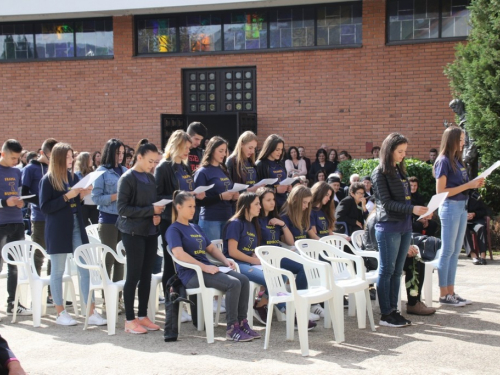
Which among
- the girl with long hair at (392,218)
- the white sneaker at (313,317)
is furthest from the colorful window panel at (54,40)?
the girl with long hair at (392,218)

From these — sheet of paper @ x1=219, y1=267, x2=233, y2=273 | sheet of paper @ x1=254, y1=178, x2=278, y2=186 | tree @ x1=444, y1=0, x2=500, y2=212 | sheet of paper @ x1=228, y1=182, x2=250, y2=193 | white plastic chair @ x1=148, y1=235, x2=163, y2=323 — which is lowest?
white plastic chair @ x1=148, y1=235, x2=163, y2=323

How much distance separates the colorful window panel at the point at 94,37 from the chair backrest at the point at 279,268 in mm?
12405

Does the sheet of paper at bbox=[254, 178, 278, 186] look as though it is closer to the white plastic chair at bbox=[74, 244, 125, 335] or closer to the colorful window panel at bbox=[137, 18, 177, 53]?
the white plastic chair at bbox=[74, 244, 125, 335]

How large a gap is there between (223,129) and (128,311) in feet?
36.9

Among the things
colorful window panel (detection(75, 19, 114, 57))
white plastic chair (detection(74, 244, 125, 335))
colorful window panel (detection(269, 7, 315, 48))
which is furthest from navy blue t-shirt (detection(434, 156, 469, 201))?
colorful window panel (detection(75, 19, 114, 57))

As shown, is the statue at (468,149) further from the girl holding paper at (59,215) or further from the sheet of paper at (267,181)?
the girl holding paper at (59,215)

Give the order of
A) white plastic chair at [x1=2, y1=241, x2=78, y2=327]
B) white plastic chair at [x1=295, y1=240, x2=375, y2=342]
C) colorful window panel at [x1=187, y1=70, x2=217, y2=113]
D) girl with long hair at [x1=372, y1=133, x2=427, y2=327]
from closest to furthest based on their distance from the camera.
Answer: white plastic chair at [x1=295, y1=240, x2=375, y2=342]
girl with long hair at [x1=372, y1=133, x2=427, y2=327]
white plastic chair at [x1=2, y1=241, x2=78, y2=327]
colorful window panel at [x1=187, y1=70, x2=217, y2=113]

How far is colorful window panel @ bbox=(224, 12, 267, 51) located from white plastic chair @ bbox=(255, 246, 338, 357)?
11030mm

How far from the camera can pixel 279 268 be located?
6.88 meters

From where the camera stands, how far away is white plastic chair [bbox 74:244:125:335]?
7348 mm

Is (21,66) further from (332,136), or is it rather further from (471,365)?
(471,365)

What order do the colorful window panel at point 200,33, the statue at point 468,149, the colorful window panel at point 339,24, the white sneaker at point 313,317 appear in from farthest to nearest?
the colorful window panel at point 200,33
the colorful window panel at point 339,24
the statue at point 468,149
the white sneaker at point 313,317

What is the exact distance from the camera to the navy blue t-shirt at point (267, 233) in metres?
7.95

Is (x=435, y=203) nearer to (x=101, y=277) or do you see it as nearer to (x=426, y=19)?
(x=101, y=277)
